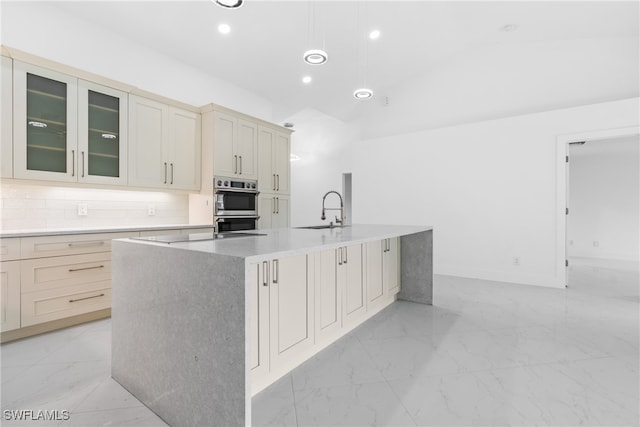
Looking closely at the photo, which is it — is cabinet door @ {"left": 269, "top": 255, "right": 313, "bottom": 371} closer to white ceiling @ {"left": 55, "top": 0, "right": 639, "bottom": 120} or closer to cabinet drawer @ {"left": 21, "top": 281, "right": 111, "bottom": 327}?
cabinet drawer @ {"left": 21, "top": 281, "right": 111, "bottom": 327}

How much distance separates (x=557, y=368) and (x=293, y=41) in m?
4.19

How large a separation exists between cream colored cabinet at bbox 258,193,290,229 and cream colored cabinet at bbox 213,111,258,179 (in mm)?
407

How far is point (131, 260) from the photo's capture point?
169 centimetres

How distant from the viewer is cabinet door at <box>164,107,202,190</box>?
376 centimetres

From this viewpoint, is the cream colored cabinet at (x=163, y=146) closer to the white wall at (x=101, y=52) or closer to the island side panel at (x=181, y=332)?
the white wall at (x=101, y=52)

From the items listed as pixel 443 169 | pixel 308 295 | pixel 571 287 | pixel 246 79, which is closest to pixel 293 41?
pixel 246 79

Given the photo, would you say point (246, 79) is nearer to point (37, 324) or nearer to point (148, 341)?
point (37, 324)

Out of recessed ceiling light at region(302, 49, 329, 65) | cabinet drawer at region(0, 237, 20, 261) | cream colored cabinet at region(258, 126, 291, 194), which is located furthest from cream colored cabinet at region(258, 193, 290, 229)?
cabinet drawer at region(0, 237, 20, 261)

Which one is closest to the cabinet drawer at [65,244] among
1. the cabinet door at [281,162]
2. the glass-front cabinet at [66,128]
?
the glass-front cabinet at [66,128]

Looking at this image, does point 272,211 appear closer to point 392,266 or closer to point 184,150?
point 184,150

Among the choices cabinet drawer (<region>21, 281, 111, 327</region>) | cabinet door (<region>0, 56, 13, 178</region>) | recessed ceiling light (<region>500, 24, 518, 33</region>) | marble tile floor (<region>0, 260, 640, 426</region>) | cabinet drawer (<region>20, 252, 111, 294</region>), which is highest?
recessed ceiling light (<region>500, 24, 518, 33</region>)

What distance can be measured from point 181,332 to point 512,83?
17.5 feet

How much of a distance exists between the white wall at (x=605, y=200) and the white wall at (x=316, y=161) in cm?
506

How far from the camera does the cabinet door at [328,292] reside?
6.82 feet
